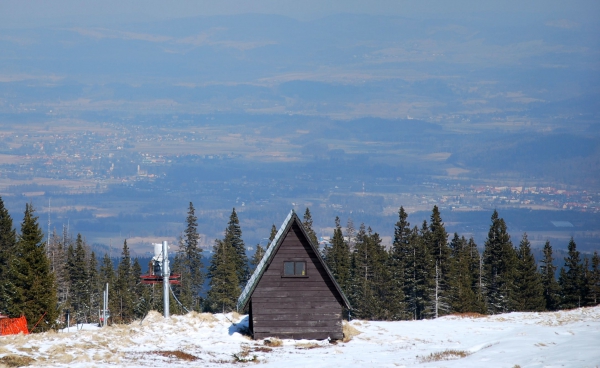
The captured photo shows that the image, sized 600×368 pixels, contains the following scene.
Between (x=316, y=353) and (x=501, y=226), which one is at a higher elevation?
(x=501, y=226)

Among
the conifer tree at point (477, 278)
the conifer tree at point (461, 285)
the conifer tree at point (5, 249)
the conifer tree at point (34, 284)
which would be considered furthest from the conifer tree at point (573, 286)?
the conifer tree at point (34, 284)

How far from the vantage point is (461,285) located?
304 ft

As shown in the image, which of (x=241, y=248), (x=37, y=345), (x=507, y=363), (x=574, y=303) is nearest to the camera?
(x=507, y=363)

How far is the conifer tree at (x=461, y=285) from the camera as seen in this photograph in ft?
298

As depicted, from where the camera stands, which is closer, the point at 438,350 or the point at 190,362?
the point at 190,362

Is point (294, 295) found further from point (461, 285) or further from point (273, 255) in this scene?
point (461, 285)

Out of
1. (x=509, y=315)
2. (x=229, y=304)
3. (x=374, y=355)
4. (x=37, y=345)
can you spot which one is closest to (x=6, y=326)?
(x=37, y=345)

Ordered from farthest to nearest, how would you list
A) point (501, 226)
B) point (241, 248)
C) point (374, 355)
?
point (241, 248)
point (501, 226)
point (374, 355)

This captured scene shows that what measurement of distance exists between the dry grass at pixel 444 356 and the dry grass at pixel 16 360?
16.5 m

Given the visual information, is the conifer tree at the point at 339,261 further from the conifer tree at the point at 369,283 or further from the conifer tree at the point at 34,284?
the conifer tree at the point at 34,284

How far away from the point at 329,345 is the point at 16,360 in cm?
1728

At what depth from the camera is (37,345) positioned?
38750mm

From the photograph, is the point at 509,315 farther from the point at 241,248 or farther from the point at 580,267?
the point at 241,248

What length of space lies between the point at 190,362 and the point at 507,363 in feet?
45.0
